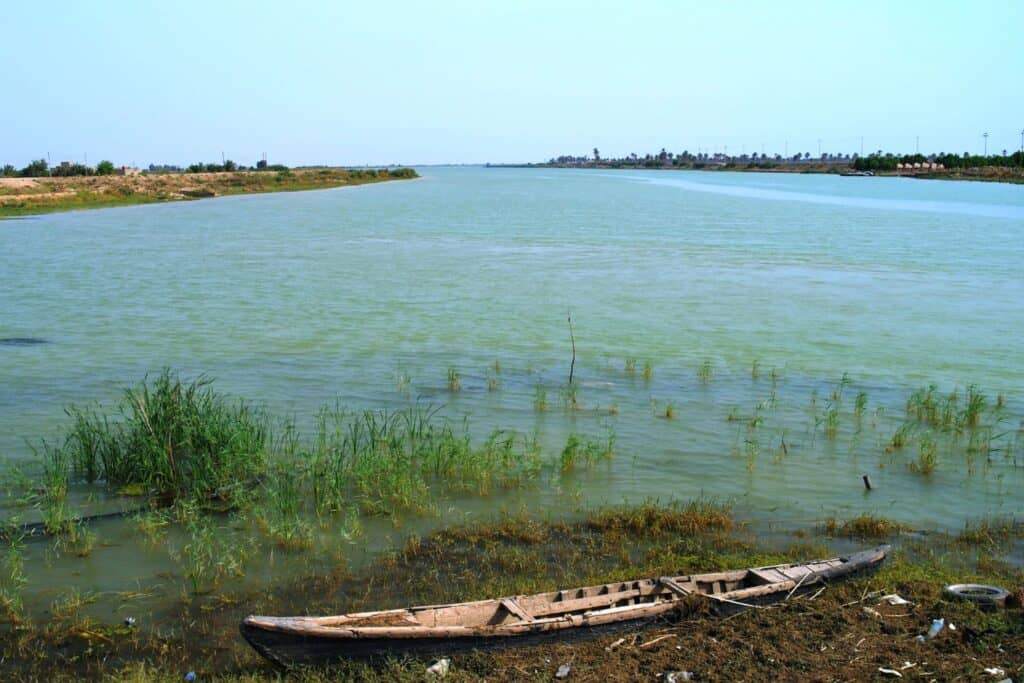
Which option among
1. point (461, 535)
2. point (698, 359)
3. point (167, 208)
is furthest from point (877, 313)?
point (167, 208)

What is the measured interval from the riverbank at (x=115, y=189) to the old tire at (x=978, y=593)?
54175 mm

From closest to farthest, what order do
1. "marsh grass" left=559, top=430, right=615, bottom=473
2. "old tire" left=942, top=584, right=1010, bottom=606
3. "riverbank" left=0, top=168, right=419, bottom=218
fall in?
1. "old tire" left=942, top=584, right=1010, bottom=606
2. "marsh grass" left=559, top=430, right=615, bottom=473
3. "riverbank" left=0, top=168, right=419, bottom=218

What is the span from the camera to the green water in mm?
11539

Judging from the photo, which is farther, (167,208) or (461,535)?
(167,208)

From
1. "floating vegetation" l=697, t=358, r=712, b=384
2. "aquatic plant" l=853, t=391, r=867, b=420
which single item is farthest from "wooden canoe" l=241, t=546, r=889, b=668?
"floating vegetation" l=697, t=358, r=712, b=384

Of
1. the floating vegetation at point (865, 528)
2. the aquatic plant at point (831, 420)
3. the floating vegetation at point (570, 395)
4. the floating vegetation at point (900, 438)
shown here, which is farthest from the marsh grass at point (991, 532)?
the floating vegetation at point (570, 395)

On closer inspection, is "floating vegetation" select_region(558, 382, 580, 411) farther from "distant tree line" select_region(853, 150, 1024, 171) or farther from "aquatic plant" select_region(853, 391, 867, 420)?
"distant tree line" select_region(853, 150, 1024, 171)

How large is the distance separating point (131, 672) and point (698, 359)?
1328 cm

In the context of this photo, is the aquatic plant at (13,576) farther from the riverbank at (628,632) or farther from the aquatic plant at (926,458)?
the aquatic plant at (926,458)

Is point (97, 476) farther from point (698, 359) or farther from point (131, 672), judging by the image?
point (698, 359)

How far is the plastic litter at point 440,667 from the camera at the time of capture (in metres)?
6.31

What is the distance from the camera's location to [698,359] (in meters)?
18.2

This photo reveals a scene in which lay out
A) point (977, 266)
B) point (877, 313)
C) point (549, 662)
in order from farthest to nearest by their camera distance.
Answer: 1. point (977, 266)
2. point (877, 313)
3. point (549, 662)

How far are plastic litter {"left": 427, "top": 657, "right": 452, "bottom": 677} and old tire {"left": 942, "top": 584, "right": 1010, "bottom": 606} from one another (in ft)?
13.3
